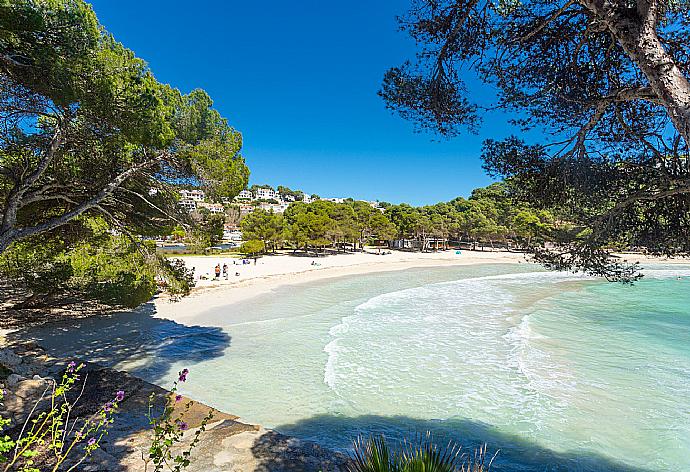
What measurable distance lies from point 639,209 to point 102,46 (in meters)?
8.17

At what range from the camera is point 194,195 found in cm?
888

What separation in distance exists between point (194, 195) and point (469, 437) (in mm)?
8046

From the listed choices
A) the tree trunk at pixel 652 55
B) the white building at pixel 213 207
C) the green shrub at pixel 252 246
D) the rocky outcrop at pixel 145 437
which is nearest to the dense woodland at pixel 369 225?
the green shrub at pixel 252 246

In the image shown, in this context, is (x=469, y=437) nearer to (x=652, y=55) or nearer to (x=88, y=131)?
(x=652, y=55)

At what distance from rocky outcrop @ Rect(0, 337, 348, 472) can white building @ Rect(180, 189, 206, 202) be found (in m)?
4.23

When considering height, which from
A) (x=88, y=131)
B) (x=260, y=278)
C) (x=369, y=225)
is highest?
(x=369, y=225)

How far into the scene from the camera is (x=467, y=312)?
17.9 metres

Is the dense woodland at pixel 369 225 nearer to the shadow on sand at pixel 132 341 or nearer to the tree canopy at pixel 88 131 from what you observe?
the shadow on sand at pixel 132 341

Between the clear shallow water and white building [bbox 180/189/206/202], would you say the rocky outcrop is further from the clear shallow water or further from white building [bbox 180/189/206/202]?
white building [bbox 180/189/206/202]

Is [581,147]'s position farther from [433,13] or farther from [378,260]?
[378,260]

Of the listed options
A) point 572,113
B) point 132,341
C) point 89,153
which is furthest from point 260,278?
point 572,113

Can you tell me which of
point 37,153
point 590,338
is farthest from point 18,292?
point 590,338

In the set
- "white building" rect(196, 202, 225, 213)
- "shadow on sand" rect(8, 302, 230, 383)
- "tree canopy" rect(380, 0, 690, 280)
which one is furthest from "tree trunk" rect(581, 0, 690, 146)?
"shadow on sand" rect(8, 302, 230, 383)

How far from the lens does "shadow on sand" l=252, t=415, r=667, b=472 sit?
239 inches
